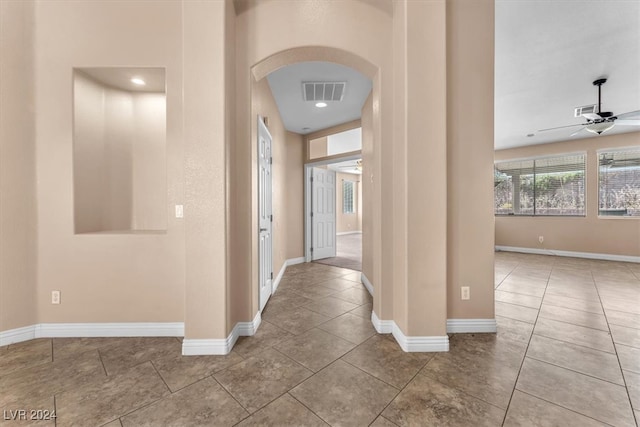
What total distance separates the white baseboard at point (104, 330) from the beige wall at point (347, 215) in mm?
9295

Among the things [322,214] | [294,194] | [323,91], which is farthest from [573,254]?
[323,91]

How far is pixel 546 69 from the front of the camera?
333cm

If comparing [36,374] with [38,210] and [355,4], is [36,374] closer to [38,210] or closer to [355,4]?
[38,210]

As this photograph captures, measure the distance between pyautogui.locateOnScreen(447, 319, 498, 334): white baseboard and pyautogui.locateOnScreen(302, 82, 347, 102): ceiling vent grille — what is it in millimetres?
3183

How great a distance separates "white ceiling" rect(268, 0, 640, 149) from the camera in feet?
7.93

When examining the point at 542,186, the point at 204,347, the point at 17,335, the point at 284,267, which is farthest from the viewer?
the point at 542,186

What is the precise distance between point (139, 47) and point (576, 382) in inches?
178

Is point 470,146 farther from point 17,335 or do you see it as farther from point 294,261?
point 17,335

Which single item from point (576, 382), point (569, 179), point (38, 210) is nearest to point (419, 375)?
point (576, 382)

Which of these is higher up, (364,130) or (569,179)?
(364,130)

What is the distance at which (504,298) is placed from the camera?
3.40 m

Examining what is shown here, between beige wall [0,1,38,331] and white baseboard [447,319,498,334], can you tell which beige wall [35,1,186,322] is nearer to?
beige wall [0,1,38,331]

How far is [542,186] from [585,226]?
4.24 ft

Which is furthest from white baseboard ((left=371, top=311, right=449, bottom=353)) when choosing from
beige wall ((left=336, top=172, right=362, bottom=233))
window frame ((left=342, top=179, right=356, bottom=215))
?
window frame ((left=342, top=179, right=356, bottom=215))
